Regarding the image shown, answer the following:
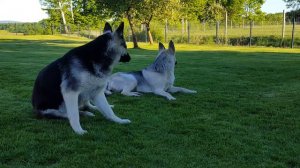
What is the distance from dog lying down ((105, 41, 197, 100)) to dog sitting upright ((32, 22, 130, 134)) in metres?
2.84

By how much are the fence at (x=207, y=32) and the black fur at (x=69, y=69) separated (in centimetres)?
2996

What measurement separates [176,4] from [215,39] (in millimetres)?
7707

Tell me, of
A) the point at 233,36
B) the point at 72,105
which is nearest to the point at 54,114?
the point at 72,105

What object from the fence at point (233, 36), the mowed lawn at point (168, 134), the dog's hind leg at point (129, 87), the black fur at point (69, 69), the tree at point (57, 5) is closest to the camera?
the mowed lawn at point (168, 134)

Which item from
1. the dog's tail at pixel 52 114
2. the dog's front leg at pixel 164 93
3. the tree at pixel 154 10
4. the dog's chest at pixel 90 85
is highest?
the tree at pixel 154 10

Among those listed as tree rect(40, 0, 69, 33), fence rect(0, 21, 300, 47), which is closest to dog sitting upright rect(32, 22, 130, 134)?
fence rect(0, 21, 300, 47)

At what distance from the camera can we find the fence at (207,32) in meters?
35.6

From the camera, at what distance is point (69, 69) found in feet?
18.1

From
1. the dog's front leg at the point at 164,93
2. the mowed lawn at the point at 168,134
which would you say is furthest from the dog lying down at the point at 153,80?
the mowed lawn at the point at 168,134

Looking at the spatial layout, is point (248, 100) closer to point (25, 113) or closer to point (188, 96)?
point (188, 96)

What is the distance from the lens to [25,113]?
652 centimetres

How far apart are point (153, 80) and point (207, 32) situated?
39.5 metres

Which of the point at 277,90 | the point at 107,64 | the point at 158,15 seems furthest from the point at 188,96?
the point at 158,15

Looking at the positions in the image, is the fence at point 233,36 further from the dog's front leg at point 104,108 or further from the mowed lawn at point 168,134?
the dog's front leg at point 104,108
